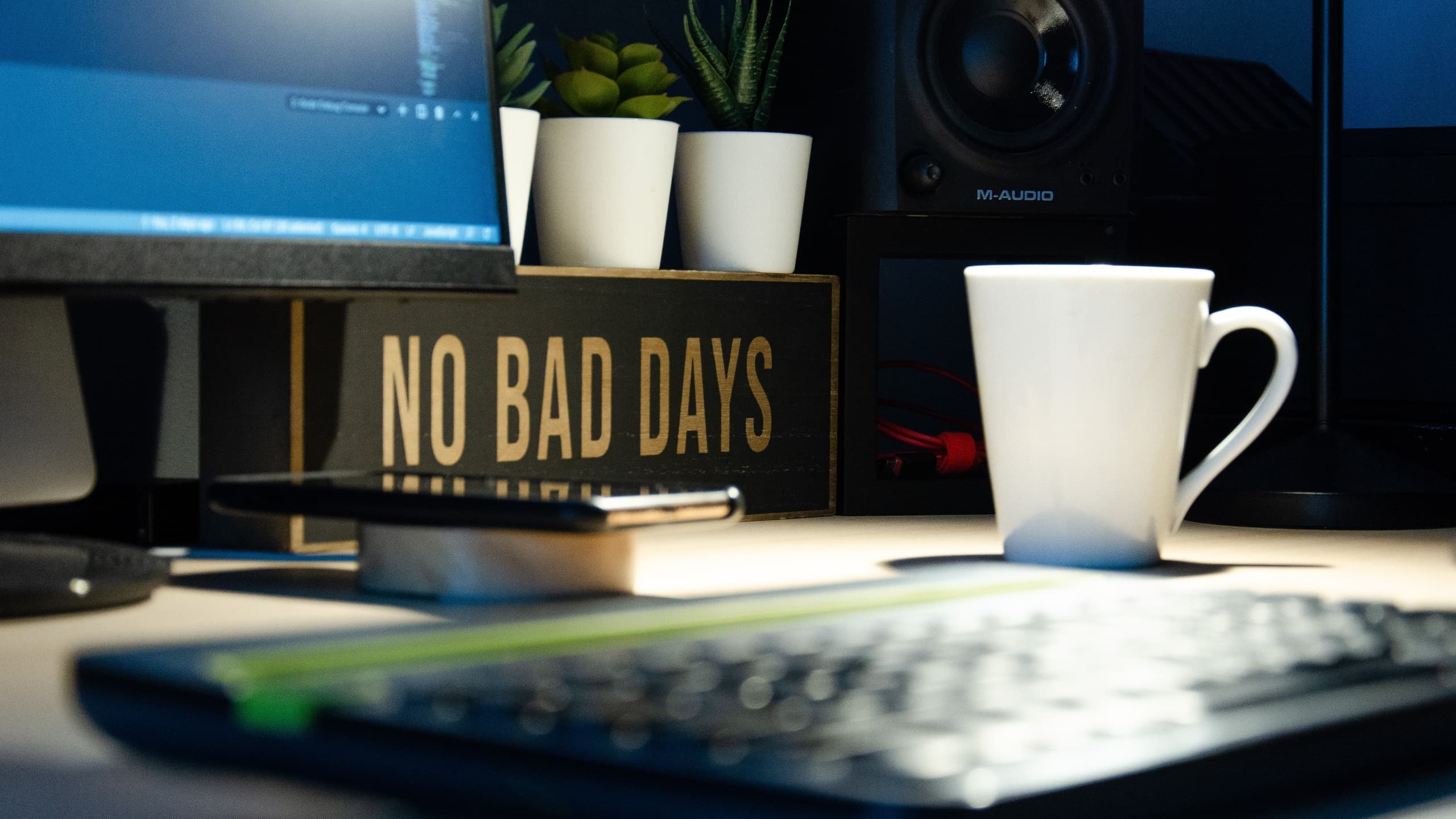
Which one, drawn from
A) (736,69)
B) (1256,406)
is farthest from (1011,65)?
(1256,406)

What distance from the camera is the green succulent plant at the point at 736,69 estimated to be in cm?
102

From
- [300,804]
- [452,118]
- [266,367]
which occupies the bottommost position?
[300,804]

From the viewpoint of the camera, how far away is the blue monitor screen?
649 mm

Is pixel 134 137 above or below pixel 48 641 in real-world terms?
above

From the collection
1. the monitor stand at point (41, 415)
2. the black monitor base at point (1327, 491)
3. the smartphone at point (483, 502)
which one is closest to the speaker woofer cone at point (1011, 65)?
the black monitor base at point (1327, 491)

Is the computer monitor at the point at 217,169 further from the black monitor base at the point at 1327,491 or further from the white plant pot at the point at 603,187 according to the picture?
the black monitor base at the point at 1327,491

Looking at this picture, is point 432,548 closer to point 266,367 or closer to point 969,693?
point 266,367

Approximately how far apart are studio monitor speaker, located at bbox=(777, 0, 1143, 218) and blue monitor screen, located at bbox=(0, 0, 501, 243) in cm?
31

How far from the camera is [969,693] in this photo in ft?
1.28

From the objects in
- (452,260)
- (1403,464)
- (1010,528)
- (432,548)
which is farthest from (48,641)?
(1403,464)

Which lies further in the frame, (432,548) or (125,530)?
(125,530)

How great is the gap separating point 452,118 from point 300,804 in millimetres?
477

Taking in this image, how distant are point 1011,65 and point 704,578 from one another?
444 millimetres

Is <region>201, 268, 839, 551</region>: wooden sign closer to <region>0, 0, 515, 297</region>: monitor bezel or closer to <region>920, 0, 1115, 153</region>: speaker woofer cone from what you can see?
<region>0, 0, 515, 297</region>: monitor bezel
